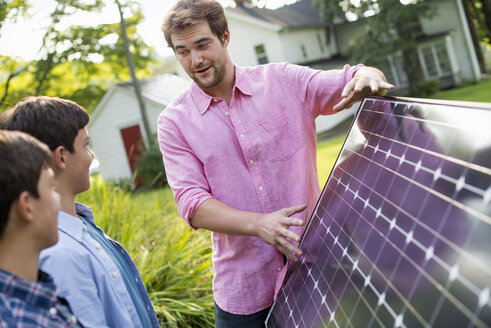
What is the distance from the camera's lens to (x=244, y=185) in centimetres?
259

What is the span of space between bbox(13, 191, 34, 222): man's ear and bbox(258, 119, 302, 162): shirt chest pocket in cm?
137

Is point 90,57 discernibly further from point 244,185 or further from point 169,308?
point 244,185

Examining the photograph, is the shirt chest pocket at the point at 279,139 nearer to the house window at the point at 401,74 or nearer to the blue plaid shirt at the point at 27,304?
the blue plaid shirt at the point at 27,304

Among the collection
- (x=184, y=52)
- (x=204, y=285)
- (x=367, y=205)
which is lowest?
(x=204, y=285)

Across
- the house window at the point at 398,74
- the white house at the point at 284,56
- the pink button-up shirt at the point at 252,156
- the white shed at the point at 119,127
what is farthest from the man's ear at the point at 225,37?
the house window at the point at 398,74

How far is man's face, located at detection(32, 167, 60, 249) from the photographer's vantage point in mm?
1511

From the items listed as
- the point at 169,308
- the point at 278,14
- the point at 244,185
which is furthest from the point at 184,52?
the point at 278,14

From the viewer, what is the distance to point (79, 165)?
2.30 m

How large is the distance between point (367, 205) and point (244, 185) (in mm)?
1106

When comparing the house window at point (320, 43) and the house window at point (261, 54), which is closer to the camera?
the house window at point (261, 54)

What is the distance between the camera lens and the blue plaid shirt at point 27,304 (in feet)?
4.64

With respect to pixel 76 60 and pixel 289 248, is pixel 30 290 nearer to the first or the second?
pixel 289 248

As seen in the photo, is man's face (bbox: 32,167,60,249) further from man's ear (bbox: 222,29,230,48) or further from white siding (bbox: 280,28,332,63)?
white siding (bbox: 280,28,332,63)

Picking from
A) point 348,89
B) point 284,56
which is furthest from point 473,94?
point 348,89
